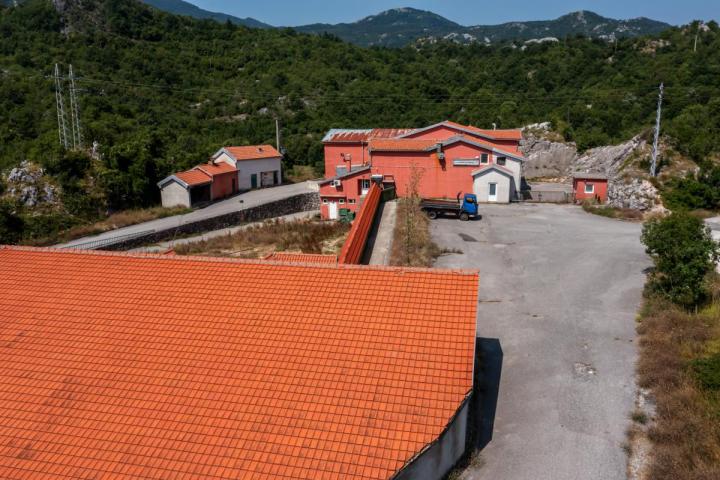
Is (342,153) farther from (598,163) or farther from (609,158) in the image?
(609,158)

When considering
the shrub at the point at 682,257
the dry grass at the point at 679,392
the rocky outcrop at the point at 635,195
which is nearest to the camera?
the dry grass at the point at 679,392

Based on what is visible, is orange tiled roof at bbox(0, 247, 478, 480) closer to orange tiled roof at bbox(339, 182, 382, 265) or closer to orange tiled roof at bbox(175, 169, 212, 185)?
orange tiled roof at bbox(339, 182, 382, 265)

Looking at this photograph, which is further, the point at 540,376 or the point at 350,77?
the point at 350,77

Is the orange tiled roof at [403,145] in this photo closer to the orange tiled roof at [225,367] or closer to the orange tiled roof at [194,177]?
the orange tiled roof at [194,177]

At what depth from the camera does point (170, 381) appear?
795cm

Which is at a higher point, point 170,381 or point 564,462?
point 170,381

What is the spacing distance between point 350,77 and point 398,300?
68501mm

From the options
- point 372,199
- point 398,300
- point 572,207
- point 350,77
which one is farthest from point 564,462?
point 350,77

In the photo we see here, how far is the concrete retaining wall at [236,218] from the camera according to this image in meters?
28.1

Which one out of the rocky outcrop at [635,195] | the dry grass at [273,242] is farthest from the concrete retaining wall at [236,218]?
the rocky outcrop at [635,195]

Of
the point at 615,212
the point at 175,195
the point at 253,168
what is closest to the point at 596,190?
the point at 615,212

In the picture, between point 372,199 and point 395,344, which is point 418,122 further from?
point 395,344

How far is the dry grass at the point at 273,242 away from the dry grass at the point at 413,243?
3.36 m

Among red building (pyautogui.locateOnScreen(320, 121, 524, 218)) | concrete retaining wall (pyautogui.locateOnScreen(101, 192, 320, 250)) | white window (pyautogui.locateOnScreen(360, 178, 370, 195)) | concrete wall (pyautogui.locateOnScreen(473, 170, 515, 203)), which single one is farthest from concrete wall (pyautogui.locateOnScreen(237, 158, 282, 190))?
concrete wall (pyautogui.locateOnScreen(473, 170, 515, 203))
